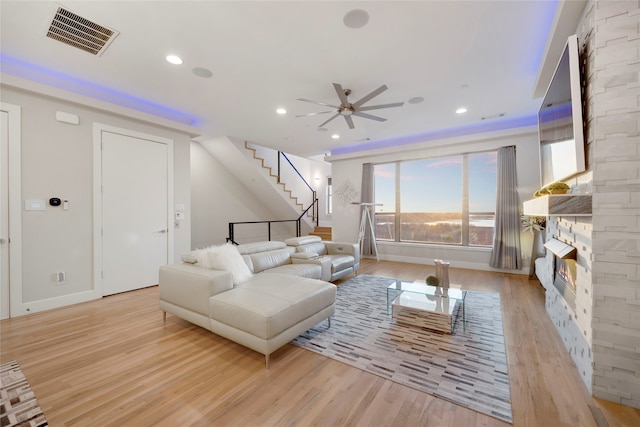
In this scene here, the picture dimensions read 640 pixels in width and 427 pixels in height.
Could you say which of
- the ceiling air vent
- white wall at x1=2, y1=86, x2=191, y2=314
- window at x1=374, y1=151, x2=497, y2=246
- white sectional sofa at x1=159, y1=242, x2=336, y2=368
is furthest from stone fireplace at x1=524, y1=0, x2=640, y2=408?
white wall at x1=2, y1=86, x2=191, y2=314

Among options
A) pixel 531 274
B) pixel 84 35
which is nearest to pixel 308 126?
pixel 84 35

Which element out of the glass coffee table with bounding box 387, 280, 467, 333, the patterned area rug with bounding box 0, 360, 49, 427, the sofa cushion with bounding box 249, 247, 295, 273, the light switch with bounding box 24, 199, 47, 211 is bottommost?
the patterned area rug with bounding box 0, 360, 49, 427

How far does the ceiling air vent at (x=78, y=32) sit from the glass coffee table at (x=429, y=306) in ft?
13.0

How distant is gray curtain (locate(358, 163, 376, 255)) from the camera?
6.59 meters

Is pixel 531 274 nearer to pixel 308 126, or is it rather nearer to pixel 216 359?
pixel 308 126

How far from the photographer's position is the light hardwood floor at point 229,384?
155 centimetres

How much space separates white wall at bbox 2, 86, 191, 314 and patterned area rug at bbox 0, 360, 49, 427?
1.59 meters

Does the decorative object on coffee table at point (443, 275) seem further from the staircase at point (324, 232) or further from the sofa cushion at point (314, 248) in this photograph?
the staircase at point (324, 232)

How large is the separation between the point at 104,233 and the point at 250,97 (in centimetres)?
290

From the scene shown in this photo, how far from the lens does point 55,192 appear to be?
3346 millimetres

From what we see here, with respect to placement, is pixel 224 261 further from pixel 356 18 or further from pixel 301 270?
pixel 356 18

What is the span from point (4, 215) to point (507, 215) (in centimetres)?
759

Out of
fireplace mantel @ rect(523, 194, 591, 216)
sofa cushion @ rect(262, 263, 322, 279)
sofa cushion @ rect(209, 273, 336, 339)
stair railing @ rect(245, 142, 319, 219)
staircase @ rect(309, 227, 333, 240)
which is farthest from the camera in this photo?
staircase @ rect(309, 227, 333, 240)

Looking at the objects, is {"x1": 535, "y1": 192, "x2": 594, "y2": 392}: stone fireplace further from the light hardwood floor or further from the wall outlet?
the wall outlet
